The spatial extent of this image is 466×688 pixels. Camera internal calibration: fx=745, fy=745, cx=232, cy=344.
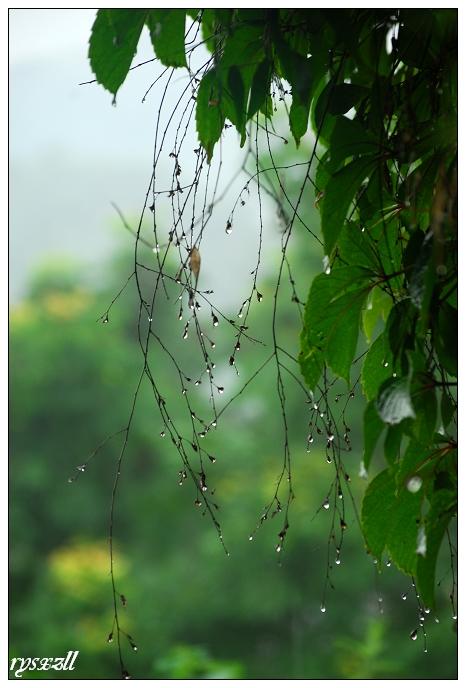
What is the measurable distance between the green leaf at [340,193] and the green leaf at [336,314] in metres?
0.03

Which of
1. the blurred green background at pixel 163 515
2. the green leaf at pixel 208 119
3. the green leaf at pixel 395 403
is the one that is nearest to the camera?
the green leaf at pixel 395 403

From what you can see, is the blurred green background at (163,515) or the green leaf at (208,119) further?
the blurred green background at (163,515)

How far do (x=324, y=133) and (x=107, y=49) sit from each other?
17 cm

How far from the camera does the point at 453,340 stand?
1.48 ft

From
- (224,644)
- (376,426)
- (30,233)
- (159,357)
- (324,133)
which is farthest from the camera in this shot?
(30,233)

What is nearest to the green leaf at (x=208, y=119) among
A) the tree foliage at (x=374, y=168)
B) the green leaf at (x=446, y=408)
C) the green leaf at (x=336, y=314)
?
the tree foliage at (x=374, y=168)

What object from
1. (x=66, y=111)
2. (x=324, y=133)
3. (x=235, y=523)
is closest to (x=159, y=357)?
(x=235, y=523)

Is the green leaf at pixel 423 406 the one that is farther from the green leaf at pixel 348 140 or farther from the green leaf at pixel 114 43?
the green leaf at pixel 114 43

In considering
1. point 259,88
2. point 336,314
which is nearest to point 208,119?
point 259,88

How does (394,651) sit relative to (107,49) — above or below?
above

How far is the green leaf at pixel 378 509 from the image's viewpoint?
1.57ft

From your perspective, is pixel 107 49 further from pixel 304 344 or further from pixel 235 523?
pixel 235 523

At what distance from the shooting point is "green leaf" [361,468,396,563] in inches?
18.8

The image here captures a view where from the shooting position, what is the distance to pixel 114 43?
46cm
